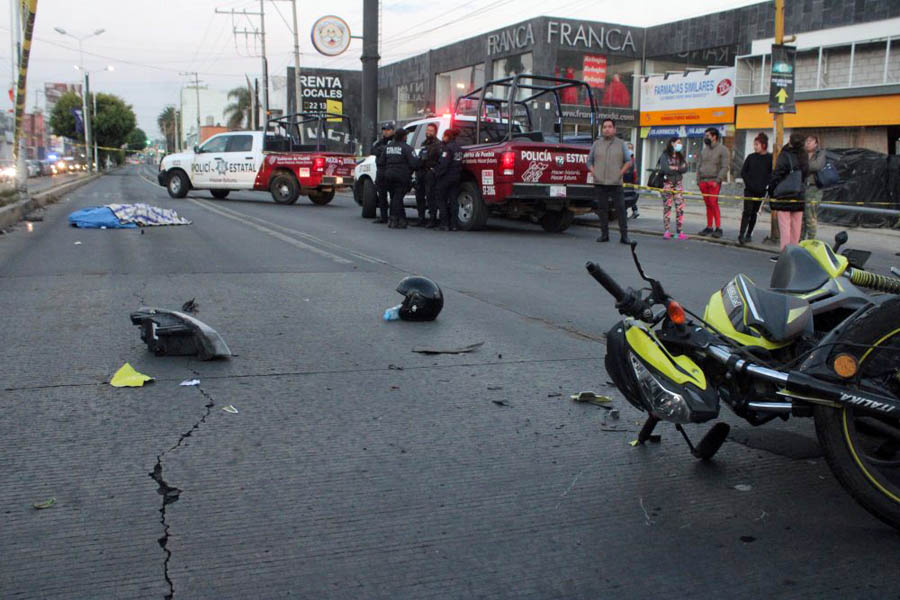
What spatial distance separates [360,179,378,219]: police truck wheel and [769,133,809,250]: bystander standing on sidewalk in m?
8.24

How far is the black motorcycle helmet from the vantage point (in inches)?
261

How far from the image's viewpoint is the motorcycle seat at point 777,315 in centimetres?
333

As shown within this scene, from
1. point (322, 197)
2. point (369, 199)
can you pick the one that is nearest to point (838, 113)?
point (322, 197)

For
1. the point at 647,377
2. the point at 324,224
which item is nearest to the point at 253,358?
the point at 647,377

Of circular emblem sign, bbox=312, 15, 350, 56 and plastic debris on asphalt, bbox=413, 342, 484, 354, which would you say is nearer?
plastic debris on asphalt, bbox=413, 342, 484, 354

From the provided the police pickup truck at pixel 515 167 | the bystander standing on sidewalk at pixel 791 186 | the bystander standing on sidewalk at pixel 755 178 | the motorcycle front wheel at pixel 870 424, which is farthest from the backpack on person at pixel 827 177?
the motorcycle front wheel at pixel 870 424

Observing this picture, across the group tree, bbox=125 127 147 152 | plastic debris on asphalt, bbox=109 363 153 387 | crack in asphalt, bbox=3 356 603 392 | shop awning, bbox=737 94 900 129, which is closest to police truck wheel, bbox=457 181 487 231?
crack in asphalt, bbox=3 356 603 392

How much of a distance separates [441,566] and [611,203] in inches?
476

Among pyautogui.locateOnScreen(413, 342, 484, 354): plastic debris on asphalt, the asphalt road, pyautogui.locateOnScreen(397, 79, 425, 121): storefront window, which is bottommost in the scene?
the asphalt road

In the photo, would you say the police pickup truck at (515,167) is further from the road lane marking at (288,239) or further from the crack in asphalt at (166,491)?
the crack in asphalt at (166,491)

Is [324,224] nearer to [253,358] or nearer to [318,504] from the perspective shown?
[253,358]

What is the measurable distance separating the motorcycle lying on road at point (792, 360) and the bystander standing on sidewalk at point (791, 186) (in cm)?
895

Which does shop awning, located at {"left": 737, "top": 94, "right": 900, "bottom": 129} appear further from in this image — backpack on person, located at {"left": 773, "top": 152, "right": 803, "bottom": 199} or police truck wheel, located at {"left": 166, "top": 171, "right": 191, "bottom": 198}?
police truck wheel, located at {"left": 166, "top": 171, "right": 191, "bottom": 198}

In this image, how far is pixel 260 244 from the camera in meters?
12.1
